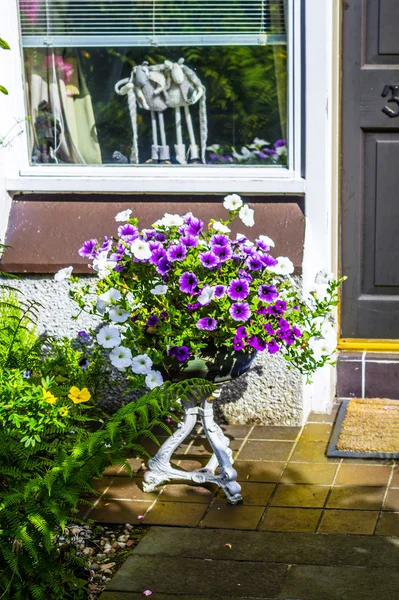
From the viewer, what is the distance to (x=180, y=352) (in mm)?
4129

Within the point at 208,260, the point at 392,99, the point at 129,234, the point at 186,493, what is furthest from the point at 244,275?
the point at 392,99

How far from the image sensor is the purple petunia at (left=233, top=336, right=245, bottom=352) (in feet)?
13.5

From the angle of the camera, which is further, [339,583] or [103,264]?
[103,264]

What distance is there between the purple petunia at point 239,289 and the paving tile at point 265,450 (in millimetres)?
1124

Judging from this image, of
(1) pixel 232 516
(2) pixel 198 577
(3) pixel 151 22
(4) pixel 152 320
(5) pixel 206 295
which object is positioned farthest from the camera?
(3) pixel 151 22

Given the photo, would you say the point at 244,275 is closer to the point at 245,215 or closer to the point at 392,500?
the point at 245,215

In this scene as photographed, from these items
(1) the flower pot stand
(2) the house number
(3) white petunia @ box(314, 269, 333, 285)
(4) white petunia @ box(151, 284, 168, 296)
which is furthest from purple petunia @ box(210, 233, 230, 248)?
(2) the house number

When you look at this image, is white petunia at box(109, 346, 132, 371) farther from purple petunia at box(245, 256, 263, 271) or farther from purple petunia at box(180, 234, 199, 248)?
purple petunia at box(245, 256, 263, 271)

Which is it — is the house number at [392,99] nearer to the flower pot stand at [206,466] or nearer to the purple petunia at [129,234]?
the purple petunia at [129,234]

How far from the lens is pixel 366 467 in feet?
15.5

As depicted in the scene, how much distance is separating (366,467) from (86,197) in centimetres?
207

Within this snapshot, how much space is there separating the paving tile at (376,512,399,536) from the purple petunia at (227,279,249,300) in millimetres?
1106

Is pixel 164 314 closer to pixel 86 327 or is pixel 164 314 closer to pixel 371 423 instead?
pixel 86 327

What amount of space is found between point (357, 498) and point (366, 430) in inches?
30.4
